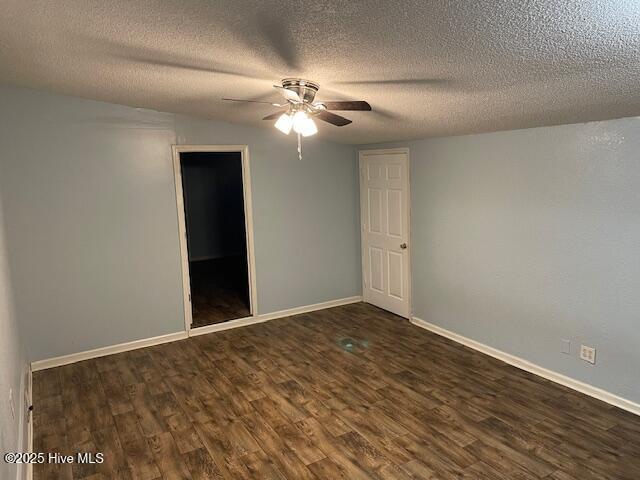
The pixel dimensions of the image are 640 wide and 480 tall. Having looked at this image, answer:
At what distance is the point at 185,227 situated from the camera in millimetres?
5078

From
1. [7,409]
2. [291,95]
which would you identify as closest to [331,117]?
[291,95]

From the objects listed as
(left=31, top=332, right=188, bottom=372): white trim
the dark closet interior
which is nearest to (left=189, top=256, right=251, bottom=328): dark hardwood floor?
the dark closet interior

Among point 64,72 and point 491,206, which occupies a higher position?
point 64,72

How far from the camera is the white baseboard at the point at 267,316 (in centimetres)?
508

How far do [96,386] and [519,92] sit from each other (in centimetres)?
393

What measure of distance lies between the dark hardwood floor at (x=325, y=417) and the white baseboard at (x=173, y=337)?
0.10 metres

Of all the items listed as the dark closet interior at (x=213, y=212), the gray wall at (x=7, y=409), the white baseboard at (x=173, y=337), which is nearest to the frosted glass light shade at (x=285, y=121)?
the gray wall at (x=7, y=409)

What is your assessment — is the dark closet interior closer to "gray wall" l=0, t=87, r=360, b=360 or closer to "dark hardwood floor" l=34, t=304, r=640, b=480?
"gray wall" l=0, t=87, r=360, b=360

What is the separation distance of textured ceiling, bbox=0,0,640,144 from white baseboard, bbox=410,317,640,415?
2014mm

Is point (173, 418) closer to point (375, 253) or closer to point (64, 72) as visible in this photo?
point (64, 72)

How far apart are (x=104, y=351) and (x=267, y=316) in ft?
5.82

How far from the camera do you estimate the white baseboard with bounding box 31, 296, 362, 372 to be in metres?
4.32

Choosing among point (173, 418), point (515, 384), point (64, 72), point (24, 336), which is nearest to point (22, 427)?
point (173, 418)

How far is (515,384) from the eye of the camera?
12.2ft
